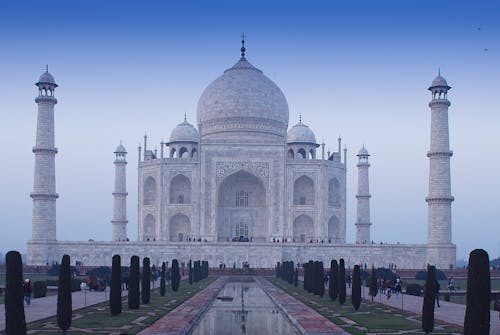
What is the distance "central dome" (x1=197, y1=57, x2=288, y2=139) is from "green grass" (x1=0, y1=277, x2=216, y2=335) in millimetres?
24600

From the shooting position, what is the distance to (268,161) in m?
37.9

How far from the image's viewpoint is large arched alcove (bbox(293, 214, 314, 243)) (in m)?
Result: 38.3

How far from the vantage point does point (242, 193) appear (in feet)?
129

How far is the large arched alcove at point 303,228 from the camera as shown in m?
38.3

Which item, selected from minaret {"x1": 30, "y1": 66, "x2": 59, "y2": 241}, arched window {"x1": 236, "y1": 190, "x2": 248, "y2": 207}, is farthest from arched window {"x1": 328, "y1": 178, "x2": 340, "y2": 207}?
minaret {"x1": 30, "y1": 66, "x2": 59, "y2": 241}

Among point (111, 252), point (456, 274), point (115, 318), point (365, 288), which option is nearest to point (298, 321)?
point (115, 318)

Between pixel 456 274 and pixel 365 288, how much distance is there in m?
7.71

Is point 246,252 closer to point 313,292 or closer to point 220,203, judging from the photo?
point 220,203

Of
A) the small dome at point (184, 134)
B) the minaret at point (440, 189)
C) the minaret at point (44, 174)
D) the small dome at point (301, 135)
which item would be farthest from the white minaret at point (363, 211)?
the minaret at point (44, 174)

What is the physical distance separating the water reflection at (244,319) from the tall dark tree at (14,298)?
2.80 m

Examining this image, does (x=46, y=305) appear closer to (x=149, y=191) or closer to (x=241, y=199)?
(x=149, y=191)

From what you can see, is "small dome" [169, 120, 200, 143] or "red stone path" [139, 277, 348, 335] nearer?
"red stone path" [139, 277, 348, 335]

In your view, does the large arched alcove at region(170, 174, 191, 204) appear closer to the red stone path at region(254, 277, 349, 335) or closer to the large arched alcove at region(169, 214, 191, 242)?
the large arched alcove at region(169, 214, 191, 242)

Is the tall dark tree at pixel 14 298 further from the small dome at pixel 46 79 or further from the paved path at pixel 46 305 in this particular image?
the small dome at pixel 46 79
